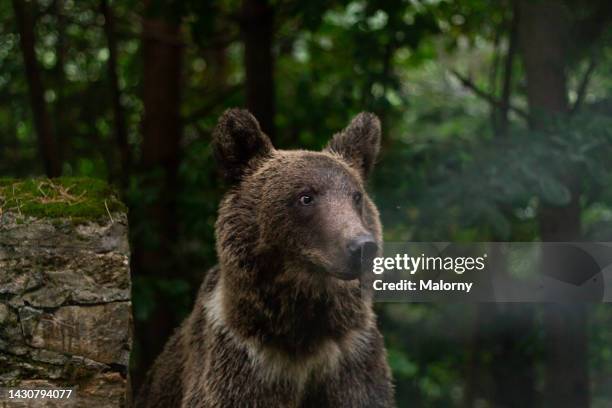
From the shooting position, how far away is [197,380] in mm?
4746

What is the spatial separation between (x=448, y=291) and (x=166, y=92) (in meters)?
4.38

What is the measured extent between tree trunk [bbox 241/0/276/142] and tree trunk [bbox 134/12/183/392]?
2.13 ft

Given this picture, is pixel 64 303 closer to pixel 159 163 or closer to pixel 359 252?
pixel 359 252

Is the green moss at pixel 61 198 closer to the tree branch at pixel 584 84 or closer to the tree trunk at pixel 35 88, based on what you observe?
the tree trunk at pixel 35 88

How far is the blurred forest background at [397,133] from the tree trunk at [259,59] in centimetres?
1

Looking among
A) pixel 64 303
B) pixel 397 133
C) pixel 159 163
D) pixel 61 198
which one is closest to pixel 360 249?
pixel 64 303

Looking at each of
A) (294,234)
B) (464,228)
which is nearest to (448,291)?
(294,234)

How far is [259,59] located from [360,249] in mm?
4243

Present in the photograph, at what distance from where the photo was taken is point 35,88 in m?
7.68

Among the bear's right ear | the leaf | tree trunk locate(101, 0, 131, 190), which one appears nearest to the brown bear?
the bear's right ear

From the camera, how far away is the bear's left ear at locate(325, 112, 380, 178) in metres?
4.95

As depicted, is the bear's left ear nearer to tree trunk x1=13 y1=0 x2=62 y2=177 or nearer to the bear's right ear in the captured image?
the bear's right ear

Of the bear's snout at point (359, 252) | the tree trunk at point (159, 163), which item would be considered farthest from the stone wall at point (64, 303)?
the tree trunk at point (159, 163)

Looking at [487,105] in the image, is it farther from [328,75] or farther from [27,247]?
[27,247]
